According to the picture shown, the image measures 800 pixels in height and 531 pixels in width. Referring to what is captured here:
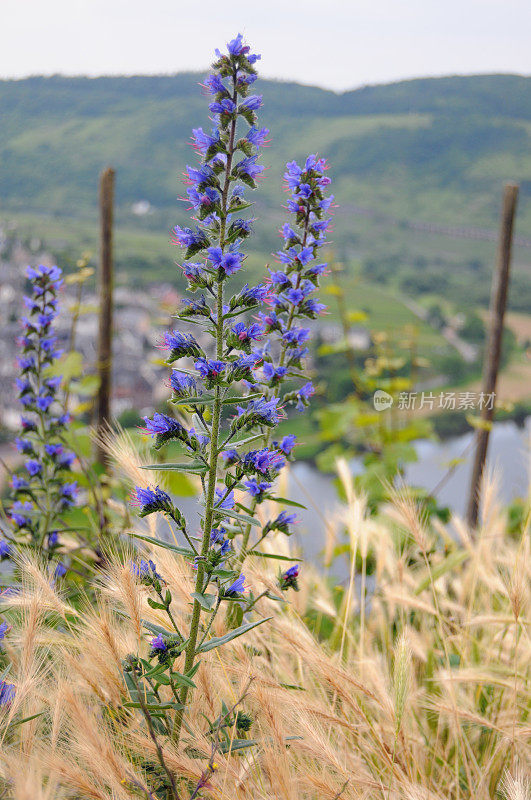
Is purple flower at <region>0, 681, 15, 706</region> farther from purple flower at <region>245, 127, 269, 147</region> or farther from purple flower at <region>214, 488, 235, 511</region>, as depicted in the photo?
purple flower at <region>245, 127, 269, 147</region>

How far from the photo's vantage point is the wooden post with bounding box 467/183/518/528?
429 centimetres

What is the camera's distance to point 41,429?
268 cm

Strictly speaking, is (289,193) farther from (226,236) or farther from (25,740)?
(25,740)

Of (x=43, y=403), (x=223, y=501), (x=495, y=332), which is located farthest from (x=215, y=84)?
(x=495, y=332)

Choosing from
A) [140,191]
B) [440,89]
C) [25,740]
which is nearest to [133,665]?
[25,740]

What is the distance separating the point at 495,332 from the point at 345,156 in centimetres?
3026

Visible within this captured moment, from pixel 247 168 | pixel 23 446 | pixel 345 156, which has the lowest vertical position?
pixel 23 446

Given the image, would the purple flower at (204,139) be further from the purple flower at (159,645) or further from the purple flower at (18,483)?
the purple flower at (18,483)

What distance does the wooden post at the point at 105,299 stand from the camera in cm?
407

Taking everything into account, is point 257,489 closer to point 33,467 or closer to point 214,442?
point 214,442

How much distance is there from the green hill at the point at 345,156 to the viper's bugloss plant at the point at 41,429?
954 cm

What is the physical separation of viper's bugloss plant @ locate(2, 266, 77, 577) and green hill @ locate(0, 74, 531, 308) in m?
9.54

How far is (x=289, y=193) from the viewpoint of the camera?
1956 millimetres

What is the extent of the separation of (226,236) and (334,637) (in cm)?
183
